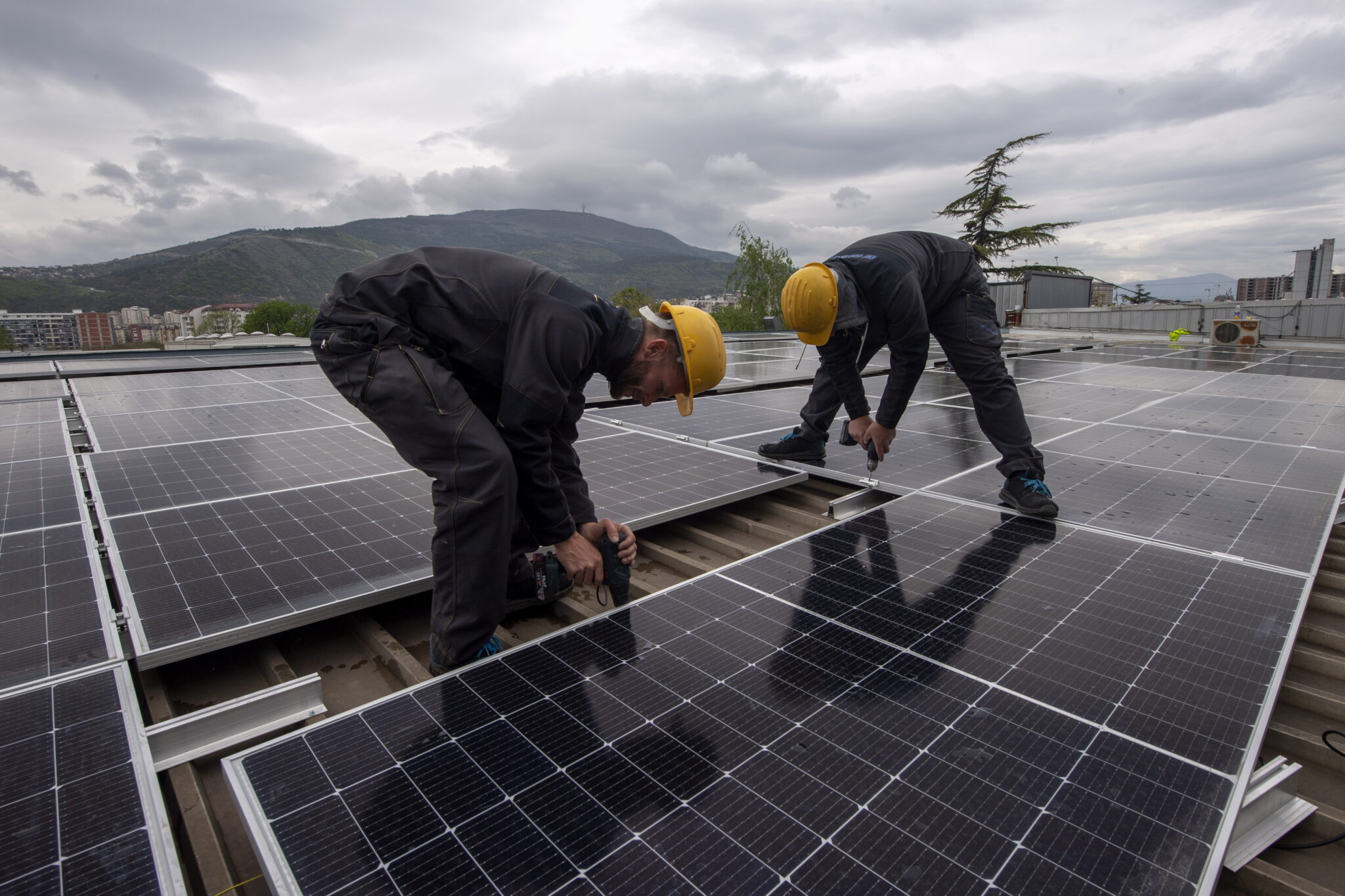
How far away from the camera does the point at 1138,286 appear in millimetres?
37594

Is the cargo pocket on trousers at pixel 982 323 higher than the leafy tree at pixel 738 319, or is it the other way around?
the leafy tree at pixel 738 319

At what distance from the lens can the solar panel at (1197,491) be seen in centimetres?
384

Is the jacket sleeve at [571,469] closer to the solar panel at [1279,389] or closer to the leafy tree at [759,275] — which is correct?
the solar panel at [1279,389]

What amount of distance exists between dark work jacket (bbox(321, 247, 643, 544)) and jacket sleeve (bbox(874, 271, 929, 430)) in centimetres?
205

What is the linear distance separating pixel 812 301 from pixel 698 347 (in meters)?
1.68

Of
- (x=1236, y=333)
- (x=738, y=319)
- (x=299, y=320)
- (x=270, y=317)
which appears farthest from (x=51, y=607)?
(x=270, y=317)

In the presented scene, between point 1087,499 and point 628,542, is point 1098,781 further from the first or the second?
point 1087,499

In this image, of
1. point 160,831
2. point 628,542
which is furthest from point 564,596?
point 160,831

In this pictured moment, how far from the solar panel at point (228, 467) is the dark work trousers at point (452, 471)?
253 centimetres

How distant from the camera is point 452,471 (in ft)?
8.82

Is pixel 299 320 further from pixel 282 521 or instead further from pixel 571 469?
pixel 571 469

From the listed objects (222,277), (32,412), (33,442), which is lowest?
(33,442)

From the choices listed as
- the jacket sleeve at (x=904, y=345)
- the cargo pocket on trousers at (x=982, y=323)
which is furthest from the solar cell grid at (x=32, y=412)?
the cargo pocket on trousers at (x=982, y=323)

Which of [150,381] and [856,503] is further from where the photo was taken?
[150,381]
